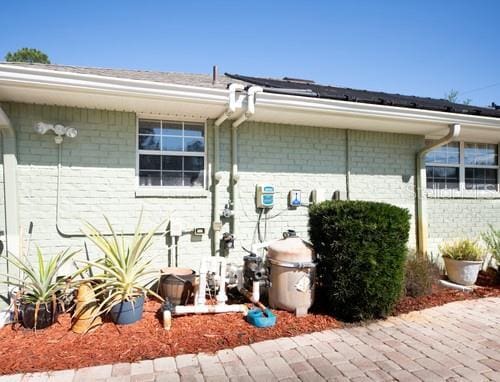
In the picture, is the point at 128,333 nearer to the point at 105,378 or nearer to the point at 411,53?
the point at 105,378

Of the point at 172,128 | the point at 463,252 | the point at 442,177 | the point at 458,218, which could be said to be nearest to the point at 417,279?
the point at 463,252

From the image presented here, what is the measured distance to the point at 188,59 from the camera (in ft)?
28.3

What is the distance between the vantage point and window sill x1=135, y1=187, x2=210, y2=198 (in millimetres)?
4807

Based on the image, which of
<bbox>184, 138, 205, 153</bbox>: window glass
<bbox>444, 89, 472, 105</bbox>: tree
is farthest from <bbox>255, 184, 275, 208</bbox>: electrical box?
<bbox>444, 89, 472, 105</bbox>: tree

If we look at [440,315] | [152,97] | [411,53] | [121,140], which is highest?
[411,53]

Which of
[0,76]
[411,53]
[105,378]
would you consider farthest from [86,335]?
[411,53]

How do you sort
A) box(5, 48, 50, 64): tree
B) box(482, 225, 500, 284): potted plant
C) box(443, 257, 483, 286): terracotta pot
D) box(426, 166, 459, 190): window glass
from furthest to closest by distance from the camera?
box(5, 48, 50, 64): tree, box(426, 166, 459, 190): window glass, box(482, 225, 500, 284): potted plant, box(443, 257, 483, 286): terracotta pot

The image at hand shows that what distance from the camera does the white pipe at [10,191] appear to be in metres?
4.10

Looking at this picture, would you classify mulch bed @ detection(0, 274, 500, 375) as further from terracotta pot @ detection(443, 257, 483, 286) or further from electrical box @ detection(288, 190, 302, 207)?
terracotta pot @ detection(443, 257, 483, 286)

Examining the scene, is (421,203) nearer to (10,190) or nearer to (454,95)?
(10,190)

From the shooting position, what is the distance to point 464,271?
541cm

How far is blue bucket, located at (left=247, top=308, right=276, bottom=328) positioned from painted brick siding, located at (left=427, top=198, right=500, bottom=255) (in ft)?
14.8

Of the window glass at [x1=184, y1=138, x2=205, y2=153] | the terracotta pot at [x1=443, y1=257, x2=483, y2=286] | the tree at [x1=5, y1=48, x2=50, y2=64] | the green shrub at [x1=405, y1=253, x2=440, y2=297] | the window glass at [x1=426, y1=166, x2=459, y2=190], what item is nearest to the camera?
the green shrub at [x1=405, y1=253, x2=440, y2=297]

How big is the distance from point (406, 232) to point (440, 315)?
1.29m
